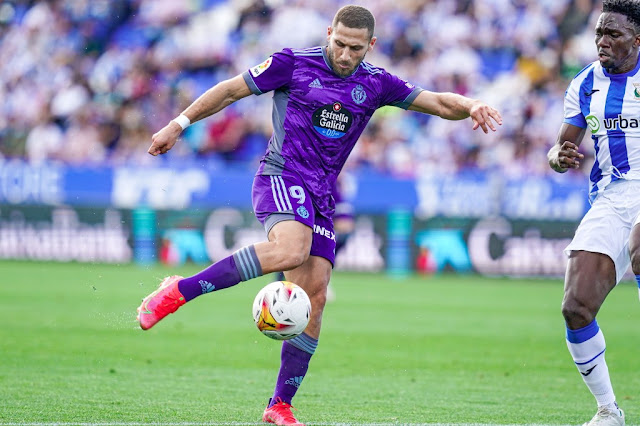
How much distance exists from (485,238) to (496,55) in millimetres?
4763

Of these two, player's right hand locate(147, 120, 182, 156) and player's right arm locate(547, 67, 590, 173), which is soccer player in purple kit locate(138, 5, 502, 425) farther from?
player's right arm locate(547, 67, 590, 173)

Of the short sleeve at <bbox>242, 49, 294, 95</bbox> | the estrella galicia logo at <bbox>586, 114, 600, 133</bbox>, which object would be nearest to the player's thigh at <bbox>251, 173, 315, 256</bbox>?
the short sleeve at <bbox>242, 49, 294, 95</bbox>

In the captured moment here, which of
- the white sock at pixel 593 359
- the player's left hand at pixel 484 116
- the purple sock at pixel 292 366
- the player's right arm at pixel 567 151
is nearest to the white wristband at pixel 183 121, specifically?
the purple sock at pixel 292 366

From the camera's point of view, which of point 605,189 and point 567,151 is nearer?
point 567,151

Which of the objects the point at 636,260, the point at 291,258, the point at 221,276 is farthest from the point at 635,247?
the point at 221,276

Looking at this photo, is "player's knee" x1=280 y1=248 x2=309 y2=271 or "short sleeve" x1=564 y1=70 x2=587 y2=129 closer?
"player's knee" x1=280 y1=248 x2=309 y2=271

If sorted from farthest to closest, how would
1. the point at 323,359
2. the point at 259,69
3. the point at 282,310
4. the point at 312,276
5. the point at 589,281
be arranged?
the point at 323,359
the point at 312,276
the point at 259,69
the point at 589,281
the point at 282,310

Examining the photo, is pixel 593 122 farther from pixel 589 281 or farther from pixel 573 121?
pixel 589 281

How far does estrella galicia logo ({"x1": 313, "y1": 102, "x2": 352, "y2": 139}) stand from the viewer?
263 inches

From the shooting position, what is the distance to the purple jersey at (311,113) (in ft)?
21.9

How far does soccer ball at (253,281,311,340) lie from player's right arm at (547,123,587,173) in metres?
1.88

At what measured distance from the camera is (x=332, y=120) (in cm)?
672

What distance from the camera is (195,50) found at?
23125mm

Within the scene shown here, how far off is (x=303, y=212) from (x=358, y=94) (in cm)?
94
